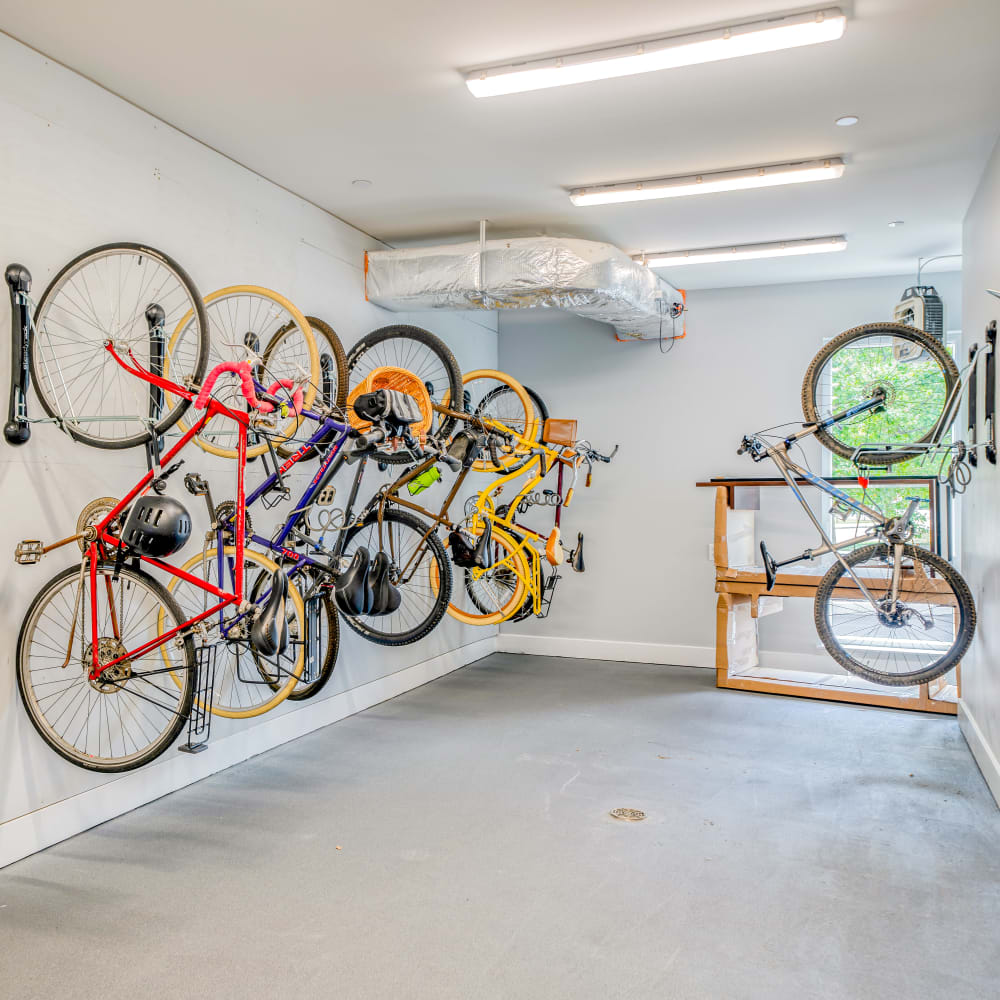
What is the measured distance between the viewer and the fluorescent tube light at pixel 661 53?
8.46 feet

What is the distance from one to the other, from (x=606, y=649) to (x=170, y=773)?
3633 millimetres

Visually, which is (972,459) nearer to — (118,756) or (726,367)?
(726,367)

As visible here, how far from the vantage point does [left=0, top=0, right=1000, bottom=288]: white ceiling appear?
8.60ft

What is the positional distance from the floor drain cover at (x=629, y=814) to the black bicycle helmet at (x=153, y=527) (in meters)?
1.95

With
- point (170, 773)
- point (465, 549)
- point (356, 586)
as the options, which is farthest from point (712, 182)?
point (170, 773)

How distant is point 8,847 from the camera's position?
8.97 ft

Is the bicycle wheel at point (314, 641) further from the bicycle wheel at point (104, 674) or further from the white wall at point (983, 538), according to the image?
the white wall at point (983, 538)

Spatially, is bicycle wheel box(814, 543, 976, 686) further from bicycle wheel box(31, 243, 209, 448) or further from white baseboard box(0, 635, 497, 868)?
bicycle wheel box(31, 243, 209, 448)

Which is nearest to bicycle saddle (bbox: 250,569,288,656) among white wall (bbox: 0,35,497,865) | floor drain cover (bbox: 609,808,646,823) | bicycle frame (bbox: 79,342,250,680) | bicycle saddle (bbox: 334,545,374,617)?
bicycle frame (bbox: 79,342,250,680)

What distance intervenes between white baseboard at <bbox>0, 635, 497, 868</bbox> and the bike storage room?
2 cm

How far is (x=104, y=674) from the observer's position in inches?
108

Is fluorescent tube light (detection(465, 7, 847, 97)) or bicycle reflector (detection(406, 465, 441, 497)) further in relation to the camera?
bicycle reflector (detection(406, 465, 441, 497))

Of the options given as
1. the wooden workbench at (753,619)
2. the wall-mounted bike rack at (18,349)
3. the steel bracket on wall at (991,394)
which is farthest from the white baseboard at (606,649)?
the wall-mounted bike rack at (18,349)

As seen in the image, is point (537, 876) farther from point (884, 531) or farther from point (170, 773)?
point (884, 531)
